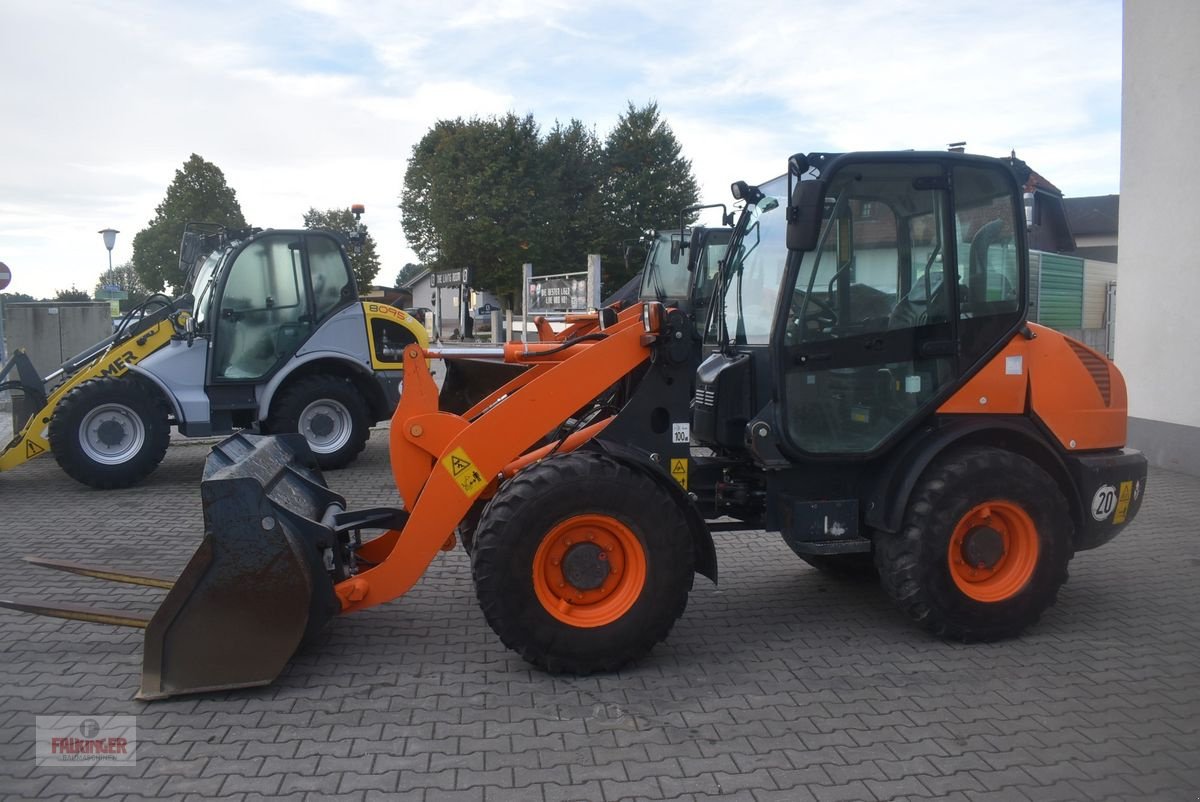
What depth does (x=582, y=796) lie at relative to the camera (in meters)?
3.40

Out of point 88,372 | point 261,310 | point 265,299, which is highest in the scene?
point 265,299

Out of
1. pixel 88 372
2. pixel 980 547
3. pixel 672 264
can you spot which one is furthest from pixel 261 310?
pixel 980 547

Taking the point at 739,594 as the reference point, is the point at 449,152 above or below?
above

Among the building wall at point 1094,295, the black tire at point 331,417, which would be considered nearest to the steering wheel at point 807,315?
the black tire at point 331,417

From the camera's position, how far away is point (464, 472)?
459 cm

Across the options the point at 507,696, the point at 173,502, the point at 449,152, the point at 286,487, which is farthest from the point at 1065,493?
the point at 449,152

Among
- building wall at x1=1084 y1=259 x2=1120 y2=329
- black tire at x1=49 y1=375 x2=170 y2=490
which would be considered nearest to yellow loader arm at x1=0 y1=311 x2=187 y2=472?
black tire at x1=49 y1=375 x2=170 y2=490

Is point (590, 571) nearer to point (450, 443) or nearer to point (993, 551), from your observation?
point (450, 443)

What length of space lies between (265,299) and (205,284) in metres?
0.80

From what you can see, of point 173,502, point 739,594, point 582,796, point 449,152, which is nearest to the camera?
point 582,796

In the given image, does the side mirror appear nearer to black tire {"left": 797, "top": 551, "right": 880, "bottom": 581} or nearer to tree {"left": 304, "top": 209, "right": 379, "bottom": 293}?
black tire {"left": 797, "top": 551, "right": 880, "bottom": 581}

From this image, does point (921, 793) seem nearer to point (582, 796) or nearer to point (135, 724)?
point (582, 796)

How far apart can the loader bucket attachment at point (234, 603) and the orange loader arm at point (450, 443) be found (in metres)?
0.31

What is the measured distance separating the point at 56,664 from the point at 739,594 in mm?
3703
